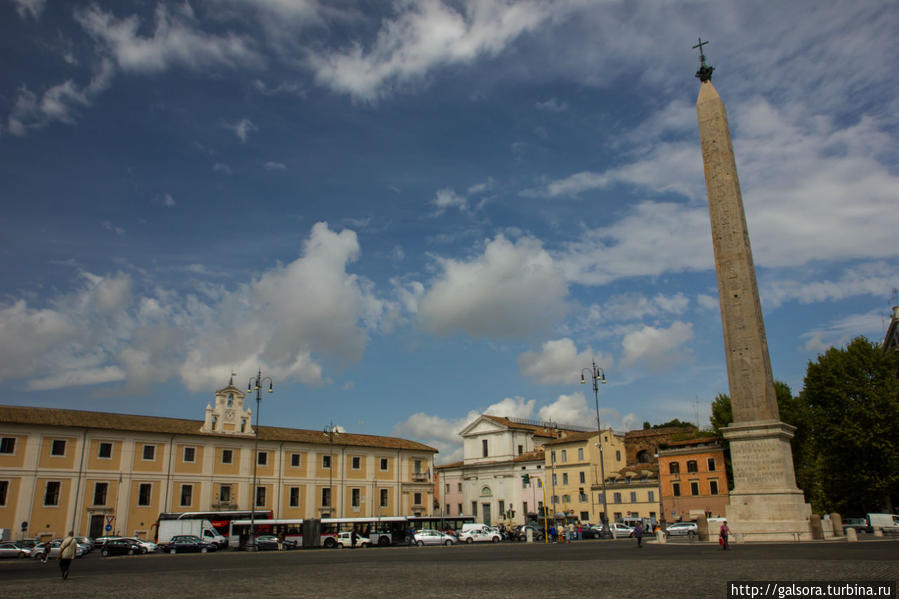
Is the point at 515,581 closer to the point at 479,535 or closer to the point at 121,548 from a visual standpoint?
the point at 121,548

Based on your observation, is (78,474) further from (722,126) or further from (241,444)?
(722,126)

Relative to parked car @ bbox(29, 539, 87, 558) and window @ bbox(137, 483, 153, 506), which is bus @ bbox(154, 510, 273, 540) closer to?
window @ bbox(137, 483, 153, 506)

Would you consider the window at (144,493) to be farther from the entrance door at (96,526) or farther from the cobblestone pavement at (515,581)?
the cobblestone pavement at (515,581)

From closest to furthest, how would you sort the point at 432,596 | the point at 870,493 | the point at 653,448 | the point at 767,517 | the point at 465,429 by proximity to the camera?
1. the point at 432,596
2. the point at 767,517
3. the point at 870,493
4. the point at 653,448
5. the point at 465,429

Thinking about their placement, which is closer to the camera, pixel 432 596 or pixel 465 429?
pixel 432 596

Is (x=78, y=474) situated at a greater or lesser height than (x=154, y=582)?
greater

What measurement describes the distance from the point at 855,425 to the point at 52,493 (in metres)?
52.4

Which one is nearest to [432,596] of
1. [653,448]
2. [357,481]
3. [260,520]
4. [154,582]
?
[154,582]

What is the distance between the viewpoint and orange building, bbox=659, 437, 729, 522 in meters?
52.6

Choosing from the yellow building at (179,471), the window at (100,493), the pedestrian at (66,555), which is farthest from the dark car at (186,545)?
the pedestrian at (66,555)

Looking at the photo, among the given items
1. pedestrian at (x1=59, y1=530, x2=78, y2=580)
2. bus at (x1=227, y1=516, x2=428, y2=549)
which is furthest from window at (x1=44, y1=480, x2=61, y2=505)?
pedestrian at (x1=59, y1=530, x2=78, y2=580)

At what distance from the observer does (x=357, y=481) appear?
199 ft

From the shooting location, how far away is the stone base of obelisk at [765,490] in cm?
2216

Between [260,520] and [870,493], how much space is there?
1550 inches
